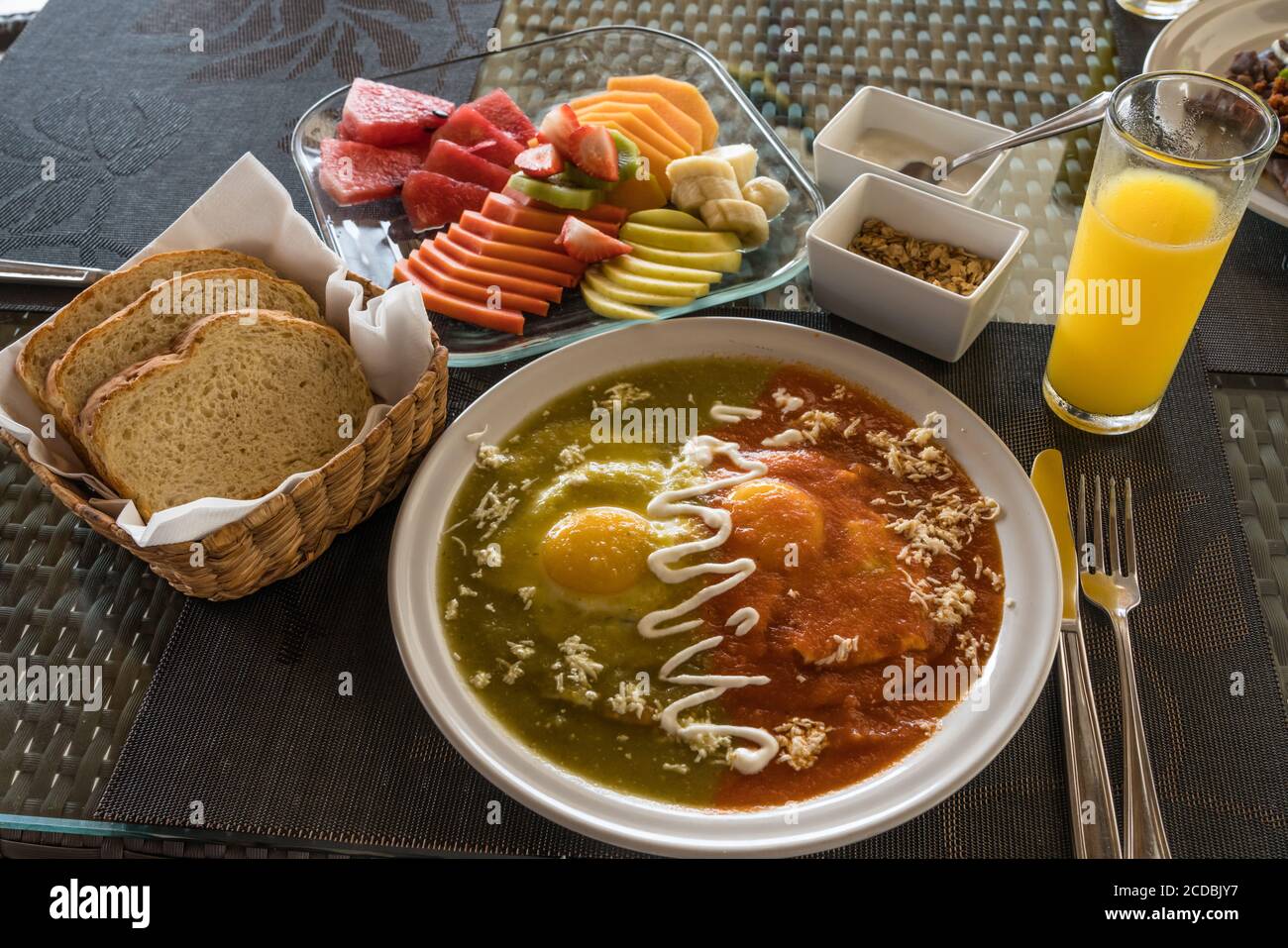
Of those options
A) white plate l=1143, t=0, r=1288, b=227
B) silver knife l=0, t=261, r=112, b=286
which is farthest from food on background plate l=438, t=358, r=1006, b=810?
white plate l=1143, t=0, r=1288, b=227

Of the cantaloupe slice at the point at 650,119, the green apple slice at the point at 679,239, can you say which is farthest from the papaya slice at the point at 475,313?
the cantaloupe slice at the point at 650,119

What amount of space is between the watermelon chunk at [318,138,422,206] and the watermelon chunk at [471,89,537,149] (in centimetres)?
24

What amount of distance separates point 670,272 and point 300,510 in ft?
3.66

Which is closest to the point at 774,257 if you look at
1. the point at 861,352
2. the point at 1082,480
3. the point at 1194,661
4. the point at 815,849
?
the point at 861,352

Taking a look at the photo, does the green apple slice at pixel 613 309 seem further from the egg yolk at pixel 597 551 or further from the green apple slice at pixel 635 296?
the egg yolk at pixel 597 551

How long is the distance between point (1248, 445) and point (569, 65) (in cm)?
218

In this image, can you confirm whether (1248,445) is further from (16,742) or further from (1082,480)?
(16,742)

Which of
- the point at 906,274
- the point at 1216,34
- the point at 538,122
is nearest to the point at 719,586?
the point at 906,274

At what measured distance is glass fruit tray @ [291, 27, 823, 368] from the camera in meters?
2.55

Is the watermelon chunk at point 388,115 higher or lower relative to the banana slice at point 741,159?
higher

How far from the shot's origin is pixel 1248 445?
2318 mm

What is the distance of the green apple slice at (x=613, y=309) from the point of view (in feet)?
8.29

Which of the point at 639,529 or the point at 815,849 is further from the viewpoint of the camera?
the point at 639,529

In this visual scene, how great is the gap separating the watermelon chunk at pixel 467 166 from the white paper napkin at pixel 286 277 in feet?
2.18
